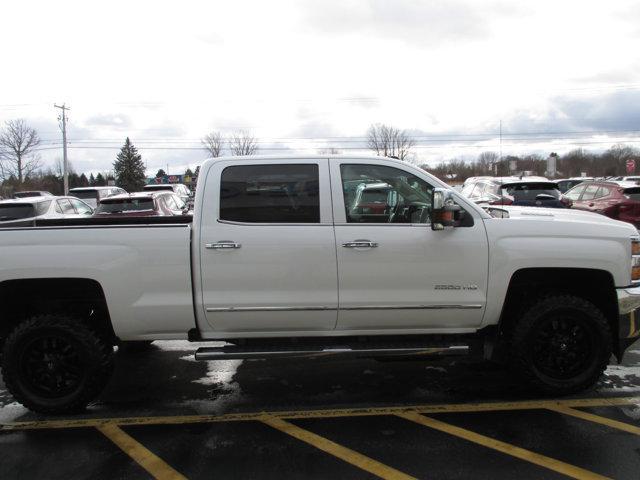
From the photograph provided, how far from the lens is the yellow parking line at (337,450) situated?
131 inches

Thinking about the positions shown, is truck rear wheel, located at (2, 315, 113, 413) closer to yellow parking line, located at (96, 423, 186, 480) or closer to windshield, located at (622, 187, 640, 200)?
yellow parking line, located at (96, 423, 186, 480)

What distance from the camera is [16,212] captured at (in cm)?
1270

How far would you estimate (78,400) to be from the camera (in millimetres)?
4246

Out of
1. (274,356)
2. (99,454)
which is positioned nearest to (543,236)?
(274,356)

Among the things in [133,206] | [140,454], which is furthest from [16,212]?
[140,454]

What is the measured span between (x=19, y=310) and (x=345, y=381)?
2979mm

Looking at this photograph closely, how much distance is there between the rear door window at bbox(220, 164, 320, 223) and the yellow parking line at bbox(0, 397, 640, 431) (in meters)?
1.58

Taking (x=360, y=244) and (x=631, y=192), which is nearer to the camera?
(x=360, y=244)

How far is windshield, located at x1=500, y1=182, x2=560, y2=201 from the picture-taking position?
1351 cm

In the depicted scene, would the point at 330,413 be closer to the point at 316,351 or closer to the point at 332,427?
the point at 332,427

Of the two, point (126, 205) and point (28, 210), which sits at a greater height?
point (126, 205)

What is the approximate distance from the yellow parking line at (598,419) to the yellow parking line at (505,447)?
791 mm

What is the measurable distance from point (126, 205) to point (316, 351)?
10.7 m

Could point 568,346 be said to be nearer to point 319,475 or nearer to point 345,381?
point 345,381
